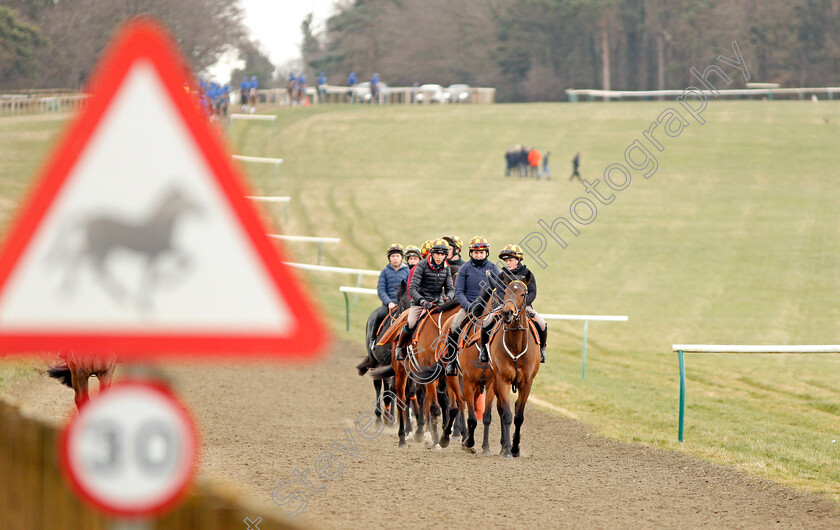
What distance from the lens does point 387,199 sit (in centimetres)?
4241

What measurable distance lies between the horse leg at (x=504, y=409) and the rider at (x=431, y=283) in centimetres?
169

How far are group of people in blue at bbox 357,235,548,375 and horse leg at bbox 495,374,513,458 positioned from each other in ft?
1.24

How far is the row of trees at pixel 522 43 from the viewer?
89438 millimetres

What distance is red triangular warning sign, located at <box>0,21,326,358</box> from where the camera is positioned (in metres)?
2.62

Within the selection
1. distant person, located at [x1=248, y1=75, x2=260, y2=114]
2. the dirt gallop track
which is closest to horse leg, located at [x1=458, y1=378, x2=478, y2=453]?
the dirt gallop track

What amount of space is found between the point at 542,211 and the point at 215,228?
36954 mm

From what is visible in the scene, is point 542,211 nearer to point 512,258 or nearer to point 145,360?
point 512,258

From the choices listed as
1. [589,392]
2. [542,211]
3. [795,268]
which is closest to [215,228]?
[589,392]

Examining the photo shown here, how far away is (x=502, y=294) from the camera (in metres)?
11.6

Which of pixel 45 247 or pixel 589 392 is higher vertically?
pixel 45 247

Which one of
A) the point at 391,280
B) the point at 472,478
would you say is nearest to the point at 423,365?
the point at 391,280

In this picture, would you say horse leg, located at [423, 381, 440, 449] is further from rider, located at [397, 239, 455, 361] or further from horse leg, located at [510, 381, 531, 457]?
horse leg, located at [510, 381, 531, 457]

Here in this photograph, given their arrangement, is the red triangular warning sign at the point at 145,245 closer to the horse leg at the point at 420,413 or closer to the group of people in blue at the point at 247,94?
the horse leg at the point at 420,413

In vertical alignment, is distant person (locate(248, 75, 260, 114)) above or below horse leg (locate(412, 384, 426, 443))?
above
